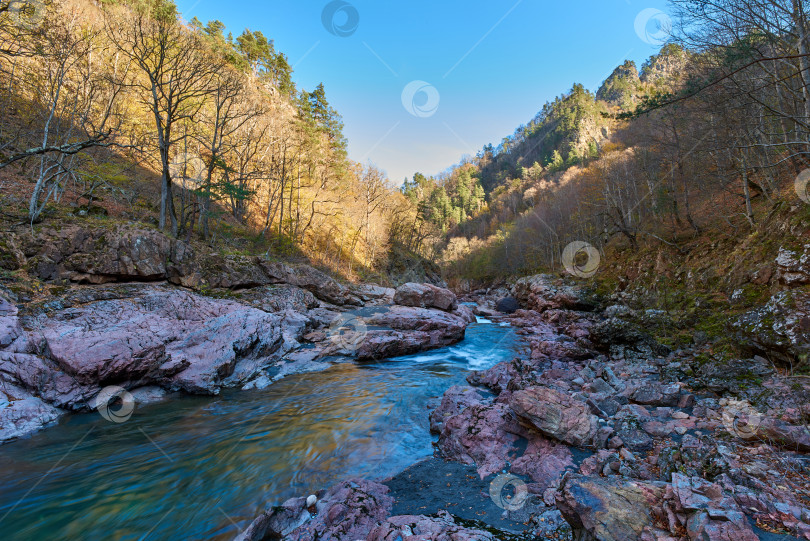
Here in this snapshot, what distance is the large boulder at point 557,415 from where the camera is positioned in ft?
15.6

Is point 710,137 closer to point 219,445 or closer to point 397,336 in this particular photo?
point 397,336

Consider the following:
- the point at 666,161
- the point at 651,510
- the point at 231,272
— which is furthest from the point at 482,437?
the point at 666,161

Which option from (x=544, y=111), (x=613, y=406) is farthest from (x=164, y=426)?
(x=544, y=111)

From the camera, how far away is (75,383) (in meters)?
6.66

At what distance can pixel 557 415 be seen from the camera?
5.00m

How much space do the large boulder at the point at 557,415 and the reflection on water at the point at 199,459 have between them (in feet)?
6.35

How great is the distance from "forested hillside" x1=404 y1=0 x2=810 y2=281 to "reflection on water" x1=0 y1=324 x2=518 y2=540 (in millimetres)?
6497

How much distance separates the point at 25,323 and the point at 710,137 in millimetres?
23208

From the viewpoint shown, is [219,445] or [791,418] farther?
[219,445]

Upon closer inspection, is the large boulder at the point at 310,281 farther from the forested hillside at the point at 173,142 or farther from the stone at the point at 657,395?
the stone at the point at 657,395

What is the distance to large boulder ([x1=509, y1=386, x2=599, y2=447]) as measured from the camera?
4746 millimetres

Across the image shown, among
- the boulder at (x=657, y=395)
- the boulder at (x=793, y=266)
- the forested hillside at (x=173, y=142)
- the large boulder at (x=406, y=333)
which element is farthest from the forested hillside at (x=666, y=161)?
the forested hillside at (x=173, y=142)

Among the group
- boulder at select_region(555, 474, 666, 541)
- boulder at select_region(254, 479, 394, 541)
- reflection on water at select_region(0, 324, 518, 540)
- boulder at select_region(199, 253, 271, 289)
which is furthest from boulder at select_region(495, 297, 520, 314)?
boulder at select_region(254, 479, 394, 541)

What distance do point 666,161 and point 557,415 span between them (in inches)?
802
